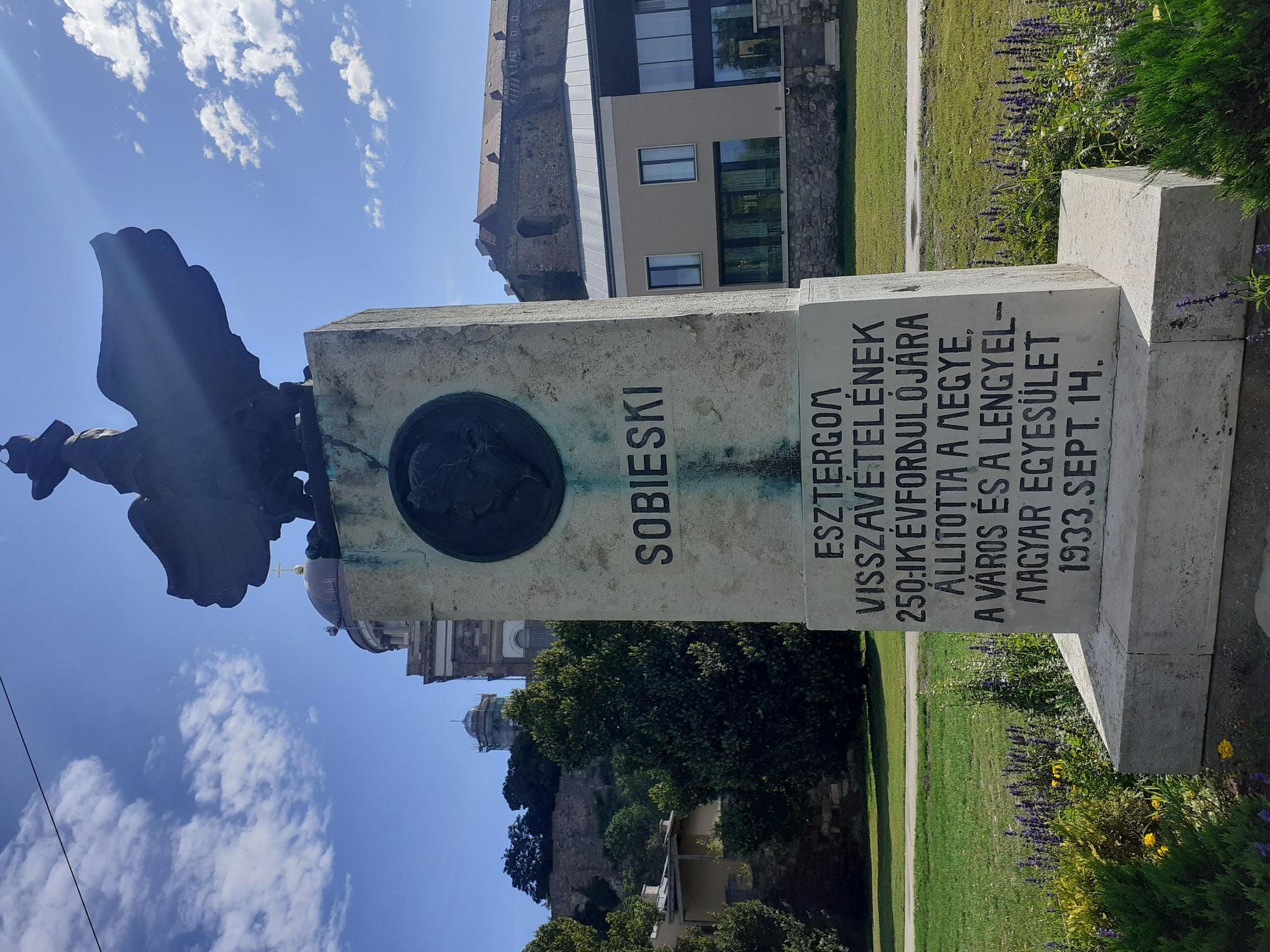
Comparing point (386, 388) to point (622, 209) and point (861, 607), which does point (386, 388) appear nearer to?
point (861, 607)

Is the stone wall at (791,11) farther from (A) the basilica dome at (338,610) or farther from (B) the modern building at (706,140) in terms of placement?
(A) the basilica dome at (338,610)

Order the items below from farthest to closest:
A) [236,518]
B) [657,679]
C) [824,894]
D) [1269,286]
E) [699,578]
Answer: [824,894] → [657,679] → [236,518] → [699,578] → [1269,286]

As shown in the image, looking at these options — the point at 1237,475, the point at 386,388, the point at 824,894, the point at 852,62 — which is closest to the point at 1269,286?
the point at 1237,475

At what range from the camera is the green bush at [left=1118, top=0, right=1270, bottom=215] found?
12.4 feet

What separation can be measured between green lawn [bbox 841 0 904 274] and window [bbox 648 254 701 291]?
3.85 metres

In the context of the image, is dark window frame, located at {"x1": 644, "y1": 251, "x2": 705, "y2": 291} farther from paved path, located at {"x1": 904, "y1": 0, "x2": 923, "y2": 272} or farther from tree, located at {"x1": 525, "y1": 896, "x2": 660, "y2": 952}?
tree, located at {"x1": 525, "y1": 896, "x2": 660, "y2": 952}

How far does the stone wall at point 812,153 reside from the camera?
19906 mm

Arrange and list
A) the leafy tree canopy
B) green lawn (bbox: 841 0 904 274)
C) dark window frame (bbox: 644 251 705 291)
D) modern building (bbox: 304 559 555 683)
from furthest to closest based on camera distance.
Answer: modern building (bbox: 304 559 555 683) → dark window frame (bbox: 644 251 705 291) → the leafy tree canopy → green lawn (bbox: 841 0 904 274)

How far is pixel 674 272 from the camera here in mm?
22047

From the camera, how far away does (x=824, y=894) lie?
22.7m

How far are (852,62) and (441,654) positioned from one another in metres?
37.2

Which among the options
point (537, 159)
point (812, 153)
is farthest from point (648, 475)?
point (537, 159)

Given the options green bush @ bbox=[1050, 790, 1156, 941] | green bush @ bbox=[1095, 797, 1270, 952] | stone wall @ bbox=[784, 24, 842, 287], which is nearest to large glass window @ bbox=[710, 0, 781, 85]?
stone wall @ bbox=[784, 24, 842, 287]

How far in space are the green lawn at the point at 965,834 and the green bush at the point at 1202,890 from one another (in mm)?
3077
